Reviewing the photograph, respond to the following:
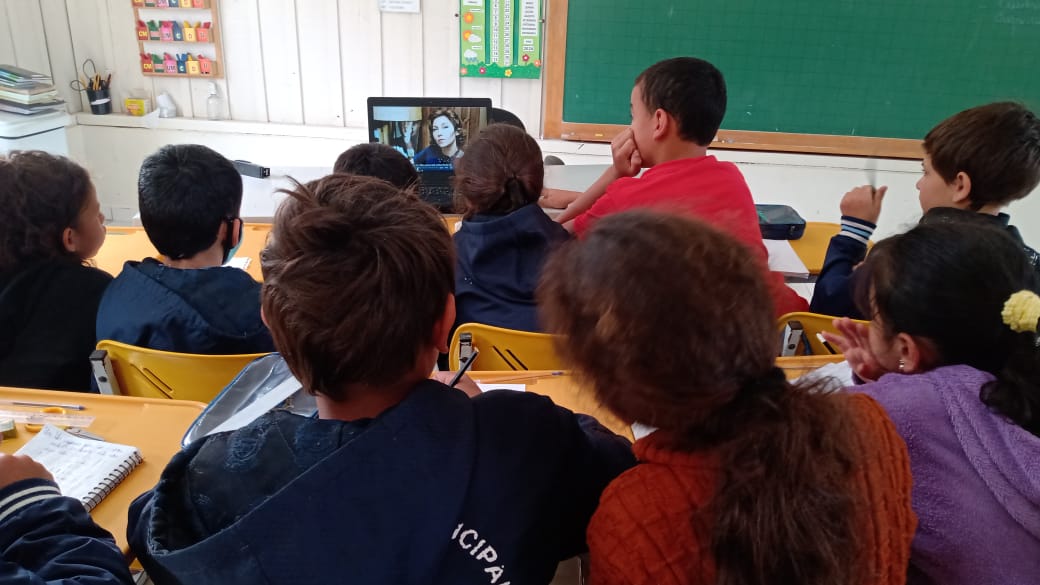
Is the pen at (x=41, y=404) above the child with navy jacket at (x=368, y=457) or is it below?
below

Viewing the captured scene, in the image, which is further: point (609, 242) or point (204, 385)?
point (204, 385)

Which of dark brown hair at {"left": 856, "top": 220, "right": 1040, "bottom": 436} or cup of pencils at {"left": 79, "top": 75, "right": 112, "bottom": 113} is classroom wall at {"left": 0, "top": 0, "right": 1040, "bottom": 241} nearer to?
cup of pencils at {"left": 79, "top": 75, "right": 112, "bottom": 113}

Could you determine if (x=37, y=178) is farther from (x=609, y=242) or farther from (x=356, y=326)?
(x=609, y=242)

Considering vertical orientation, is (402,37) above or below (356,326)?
above

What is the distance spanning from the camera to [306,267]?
72 centimetres

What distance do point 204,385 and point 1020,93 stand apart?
364 centimetres

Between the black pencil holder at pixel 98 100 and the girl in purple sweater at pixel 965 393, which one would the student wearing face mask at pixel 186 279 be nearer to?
the girl in purple sweater at pixel 965 393

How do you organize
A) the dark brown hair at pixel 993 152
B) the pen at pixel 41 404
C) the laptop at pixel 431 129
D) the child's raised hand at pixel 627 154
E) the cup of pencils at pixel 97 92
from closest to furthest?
the pen at pixel 41 404 < the dark brown hair at pixel 993 152 < the child's raised hand at pixel 627 154 < the laptop at pixel 431 129 < the cup of pencils at pixel 97 92

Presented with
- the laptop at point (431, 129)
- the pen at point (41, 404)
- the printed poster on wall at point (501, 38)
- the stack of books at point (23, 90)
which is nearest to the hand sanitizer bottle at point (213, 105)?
the stack of books at point (23, 90)

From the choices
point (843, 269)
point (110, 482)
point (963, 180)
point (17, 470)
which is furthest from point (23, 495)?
point (963, 180)

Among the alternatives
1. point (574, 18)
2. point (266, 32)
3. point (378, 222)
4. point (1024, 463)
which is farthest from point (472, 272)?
point (266, 32)

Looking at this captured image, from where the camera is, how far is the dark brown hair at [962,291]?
0.93 metres

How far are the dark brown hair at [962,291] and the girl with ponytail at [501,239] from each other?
744 mm

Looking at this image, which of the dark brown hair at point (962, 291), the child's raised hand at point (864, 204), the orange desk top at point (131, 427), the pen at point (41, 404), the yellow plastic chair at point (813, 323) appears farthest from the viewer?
the child's raised hand at point (864, 204)
